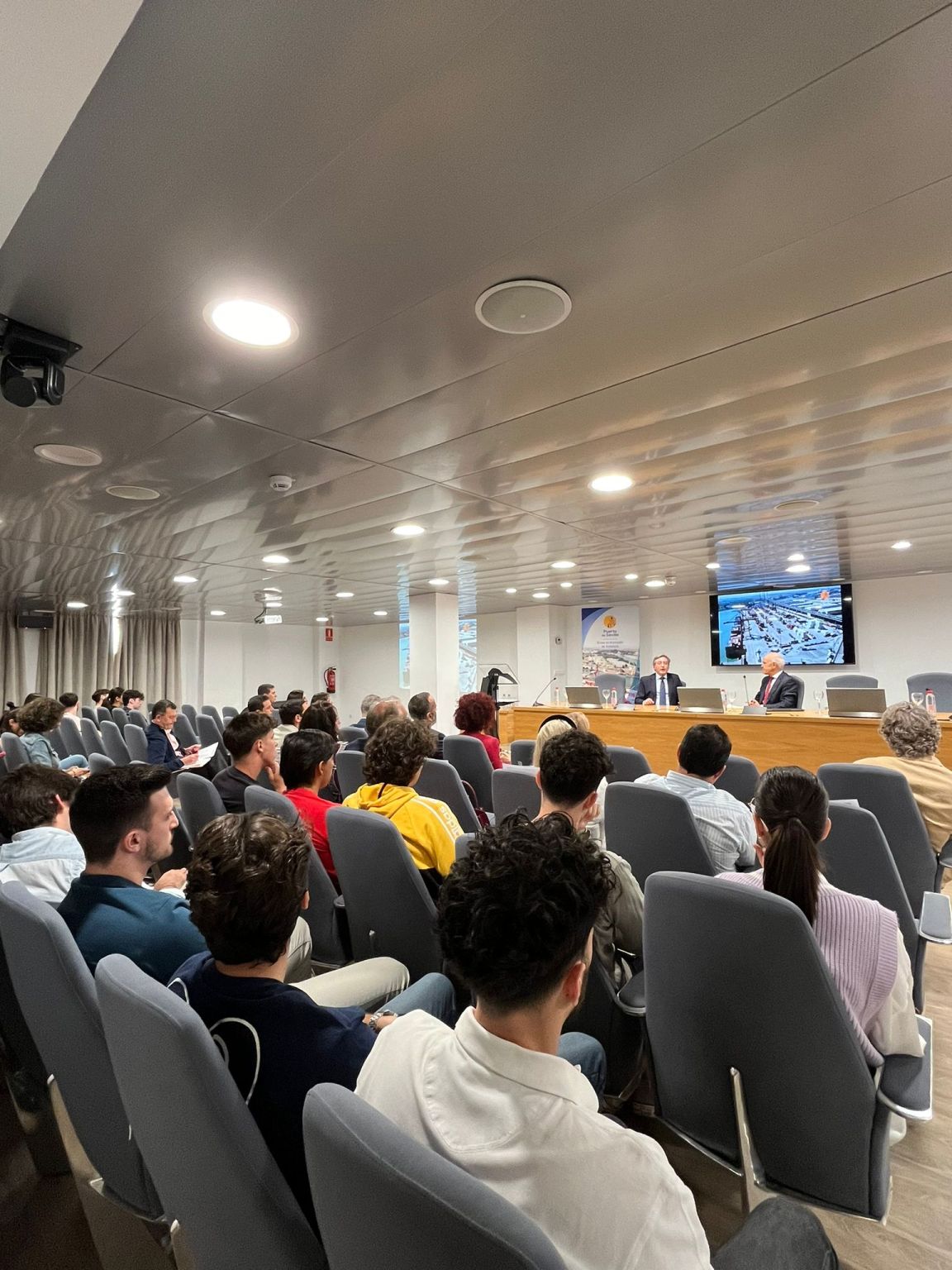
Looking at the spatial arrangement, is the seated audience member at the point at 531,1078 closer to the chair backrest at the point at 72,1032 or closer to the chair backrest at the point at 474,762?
the chair backrest at the point at 72,1032

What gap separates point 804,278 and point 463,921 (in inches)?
78.5

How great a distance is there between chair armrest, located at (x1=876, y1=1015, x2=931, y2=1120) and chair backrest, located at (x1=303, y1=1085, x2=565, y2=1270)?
1019 millimetres

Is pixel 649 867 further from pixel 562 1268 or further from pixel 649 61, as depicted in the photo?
pixel 649 61

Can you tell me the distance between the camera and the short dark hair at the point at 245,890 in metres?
1.13

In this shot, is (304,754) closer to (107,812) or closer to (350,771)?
(107,812)

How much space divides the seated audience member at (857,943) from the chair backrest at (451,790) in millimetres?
1844

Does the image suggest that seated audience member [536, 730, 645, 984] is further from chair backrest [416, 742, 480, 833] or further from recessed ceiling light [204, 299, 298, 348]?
recessed ceiling light [204, 299, 298, 348]

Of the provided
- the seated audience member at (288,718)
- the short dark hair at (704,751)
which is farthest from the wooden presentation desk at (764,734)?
the short dark hair at (704,751)

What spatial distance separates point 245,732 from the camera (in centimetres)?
Answer: 320

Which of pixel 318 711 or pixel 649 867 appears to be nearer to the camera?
pixel 649 867

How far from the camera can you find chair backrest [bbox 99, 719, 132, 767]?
5.99 meters

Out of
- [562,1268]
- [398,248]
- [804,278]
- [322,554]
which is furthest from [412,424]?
[322,554]

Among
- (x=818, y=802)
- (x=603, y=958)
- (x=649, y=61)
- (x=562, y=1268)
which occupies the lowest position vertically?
(x=603, y=958)

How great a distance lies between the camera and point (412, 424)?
3.03 meters
